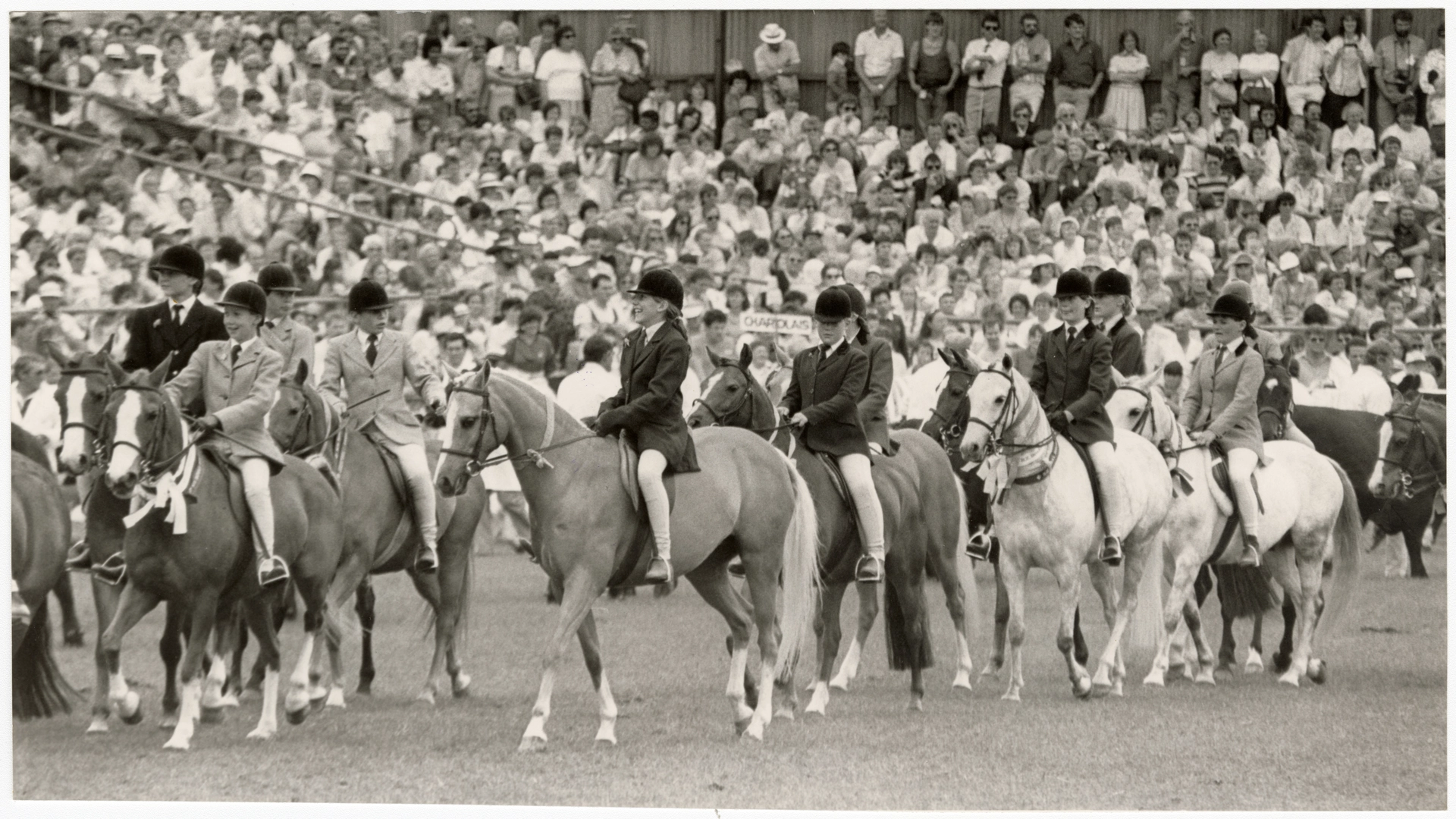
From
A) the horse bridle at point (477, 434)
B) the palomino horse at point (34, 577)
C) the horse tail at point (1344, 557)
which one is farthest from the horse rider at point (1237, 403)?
the palomino horse at point (34, 577)

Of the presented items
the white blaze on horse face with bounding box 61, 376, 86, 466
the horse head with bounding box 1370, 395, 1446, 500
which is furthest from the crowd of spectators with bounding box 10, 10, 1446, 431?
the white blaze on horse face with bounding box 61, 376, 86, 466

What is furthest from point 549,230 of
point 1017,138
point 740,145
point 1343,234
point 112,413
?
point 112,413

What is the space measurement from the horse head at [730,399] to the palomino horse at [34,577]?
12.6 ft

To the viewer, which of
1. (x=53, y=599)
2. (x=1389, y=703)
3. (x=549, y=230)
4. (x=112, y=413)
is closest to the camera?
(x=112, y=413)

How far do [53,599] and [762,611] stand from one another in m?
8.23

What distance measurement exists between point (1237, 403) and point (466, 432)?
553cm

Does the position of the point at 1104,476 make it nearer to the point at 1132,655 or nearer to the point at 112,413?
the point at 1132,655

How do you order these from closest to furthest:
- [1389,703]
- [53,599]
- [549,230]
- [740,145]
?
[1389,703], [53,599], [549,230], [740,145]

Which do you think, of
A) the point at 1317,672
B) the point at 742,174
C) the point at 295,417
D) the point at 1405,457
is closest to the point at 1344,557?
the point at 1405,457

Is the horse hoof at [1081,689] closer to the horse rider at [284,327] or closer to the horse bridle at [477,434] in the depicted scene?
the horse bridle at [477,434]

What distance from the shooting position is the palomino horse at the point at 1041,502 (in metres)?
11.8

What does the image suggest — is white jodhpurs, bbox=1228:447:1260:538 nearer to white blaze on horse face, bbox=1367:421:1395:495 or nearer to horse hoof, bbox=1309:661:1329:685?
horse hoof, bbox=1309:661:1329:685

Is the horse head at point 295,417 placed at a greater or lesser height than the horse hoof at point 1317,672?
greater

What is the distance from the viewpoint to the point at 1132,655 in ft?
46.4
